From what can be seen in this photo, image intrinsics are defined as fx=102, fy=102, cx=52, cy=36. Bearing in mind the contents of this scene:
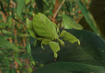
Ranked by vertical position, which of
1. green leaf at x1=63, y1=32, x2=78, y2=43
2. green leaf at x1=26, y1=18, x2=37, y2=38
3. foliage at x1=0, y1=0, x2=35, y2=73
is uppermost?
green leaf at x1=26, y1=18, x2=37, y2=38

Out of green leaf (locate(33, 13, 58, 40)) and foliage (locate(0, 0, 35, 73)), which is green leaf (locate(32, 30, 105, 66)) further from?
foliage (locate(0, 0, 35, 73))

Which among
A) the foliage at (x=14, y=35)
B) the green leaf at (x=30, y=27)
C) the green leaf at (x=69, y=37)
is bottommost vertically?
the foliage at (x=14, y=35)

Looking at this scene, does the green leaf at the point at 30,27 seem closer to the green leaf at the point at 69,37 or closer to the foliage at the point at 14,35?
the green leaf at the point at 69,37

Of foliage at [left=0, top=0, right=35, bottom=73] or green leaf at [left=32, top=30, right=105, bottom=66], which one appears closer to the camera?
green leaf at [left=32, top=30, right=105, bottom=66]

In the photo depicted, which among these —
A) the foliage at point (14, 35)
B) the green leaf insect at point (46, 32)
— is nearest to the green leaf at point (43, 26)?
the green leaf insect at point (46, 32)

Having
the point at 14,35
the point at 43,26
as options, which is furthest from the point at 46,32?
the point at 14,35

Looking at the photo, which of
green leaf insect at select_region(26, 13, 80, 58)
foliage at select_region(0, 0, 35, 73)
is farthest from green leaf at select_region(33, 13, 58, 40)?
foliage at select_region(0, 0, 35, 73)

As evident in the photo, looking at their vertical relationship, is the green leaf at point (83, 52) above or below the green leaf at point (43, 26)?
below

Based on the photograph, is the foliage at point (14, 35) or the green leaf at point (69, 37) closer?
the green leaf at point (69, 37)

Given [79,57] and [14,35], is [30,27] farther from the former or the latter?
[14,35]
